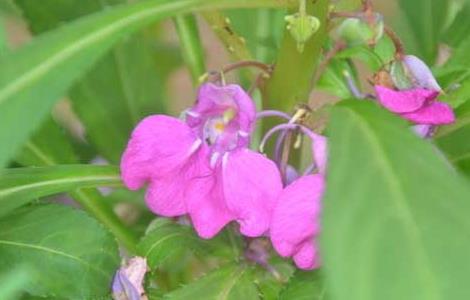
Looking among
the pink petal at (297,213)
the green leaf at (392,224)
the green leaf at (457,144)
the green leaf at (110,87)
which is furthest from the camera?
the green leaf at (110,87)

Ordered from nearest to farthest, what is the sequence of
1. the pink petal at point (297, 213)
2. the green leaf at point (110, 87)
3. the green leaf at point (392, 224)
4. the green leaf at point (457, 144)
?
the green leaf at point (392, 224) → the pink petal at point (297, 213) → the green leaf at point (457, 144) → the green leaf at point (110, 87)

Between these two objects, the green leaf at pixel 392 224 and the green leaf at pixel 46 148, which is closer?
the green leaf at pixel 392 224

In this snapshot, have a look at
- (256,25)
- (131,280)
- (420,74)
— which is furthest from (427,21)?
(131,280)

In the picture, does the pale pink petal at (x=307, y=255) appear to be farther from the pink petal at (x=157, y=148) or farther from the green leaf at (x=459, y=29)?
the green leaf at (x=459, y=29)

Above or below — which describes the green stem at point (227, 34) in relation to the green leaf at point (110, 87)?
above

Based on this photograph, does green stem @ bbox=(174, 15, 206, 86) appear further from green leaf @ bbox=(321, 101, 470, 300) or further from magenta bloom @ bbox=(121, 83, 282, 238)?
green leaf @ bbox=(321, 101, 470, 300)

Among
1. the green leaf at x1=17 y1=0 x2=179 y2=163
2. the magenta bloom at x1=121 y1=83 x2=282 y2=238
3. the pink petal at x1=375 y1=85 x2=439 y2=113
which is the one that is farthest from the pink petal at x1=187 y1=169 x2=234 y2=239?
the green leaf at x1=17 y1=0 x2=179 y2=163

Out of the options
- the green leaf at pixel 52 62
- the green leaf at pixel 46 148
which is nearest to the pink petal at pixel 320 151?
the green leaf at pixel 52 62

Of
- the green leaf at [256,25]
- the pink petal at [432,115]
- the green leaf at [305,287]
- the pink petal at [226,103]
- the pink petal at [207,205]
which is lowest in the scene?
the green leaf at [305,287]
